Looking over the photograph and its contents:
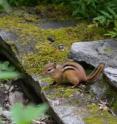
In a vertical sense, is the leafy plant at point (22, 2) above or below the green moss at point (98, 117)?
above

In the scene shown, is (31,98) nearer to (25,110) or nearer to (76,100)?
(76,100)

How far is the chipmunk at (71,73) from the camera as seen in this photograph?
3703mm

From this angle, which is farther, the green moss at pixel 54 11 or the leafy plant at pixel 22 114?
the green moss at pixel 54 11

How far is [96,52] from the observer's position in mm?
4121

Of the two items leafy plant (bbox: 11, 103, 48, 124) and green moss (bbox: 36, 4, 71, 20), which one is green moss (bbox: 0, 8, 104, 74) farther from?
leafy plant (bbox: 11, 103, 48, 124)

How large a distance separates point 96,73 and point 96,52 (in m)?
0.46

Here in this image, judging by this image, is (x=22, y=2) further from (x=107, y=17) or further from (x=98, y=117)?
(x=98, y=117)

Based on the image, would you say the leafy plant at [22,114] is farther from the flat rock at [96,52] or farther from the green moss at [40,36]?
the green moss at [40,36]

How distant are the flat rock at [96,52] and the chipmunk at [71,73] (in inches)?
5.6

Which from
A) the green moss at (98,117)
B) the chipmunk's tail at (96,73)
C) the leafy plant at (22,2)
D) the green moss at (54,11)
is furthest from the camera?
the leafy plant at (22,2)

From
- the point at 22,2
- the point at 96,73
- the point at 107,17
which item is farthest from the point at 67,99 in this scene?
the point at 22,2

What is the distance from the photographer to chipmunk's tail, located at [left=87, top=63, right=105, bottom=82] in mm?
3672

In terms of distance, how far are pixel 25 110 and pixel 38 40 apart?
12.5ft

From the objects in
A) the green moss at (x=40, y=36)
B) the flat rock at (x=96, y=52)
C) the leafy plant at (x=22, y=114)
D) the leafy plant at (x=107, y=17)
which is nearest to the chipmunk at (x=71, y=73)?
the flat rock at (x=96, y=52)
